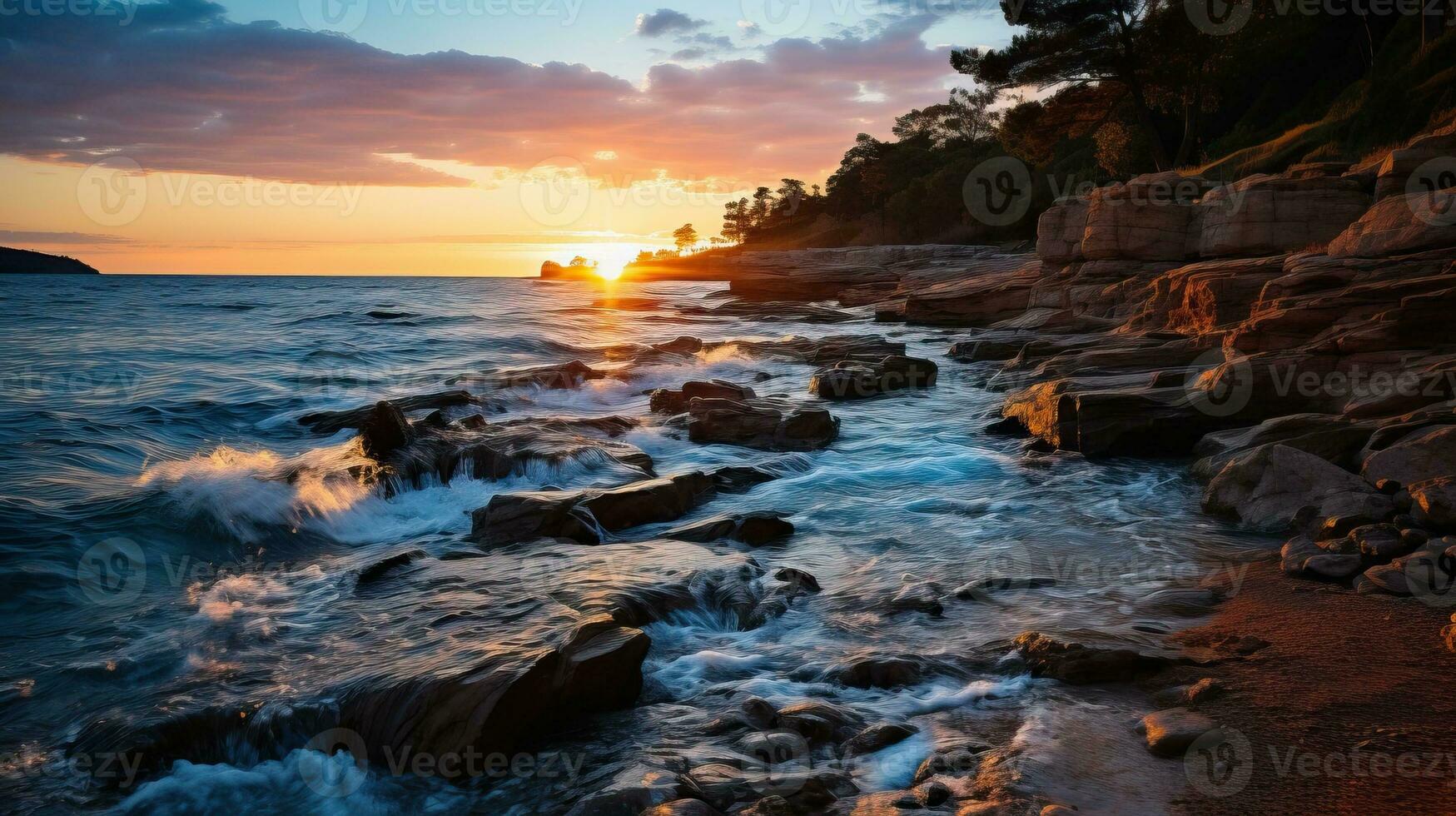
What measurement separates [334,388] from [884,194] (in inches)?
3301

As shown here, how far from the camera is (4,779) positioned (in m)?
4.49

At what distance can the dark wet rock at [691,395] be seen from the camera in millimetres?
15312

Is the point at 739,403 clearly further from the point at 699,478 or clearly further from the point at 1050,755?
the point at 1050,755

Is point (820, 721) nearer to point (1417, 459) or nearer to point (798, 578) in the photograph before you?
point (798, 578)

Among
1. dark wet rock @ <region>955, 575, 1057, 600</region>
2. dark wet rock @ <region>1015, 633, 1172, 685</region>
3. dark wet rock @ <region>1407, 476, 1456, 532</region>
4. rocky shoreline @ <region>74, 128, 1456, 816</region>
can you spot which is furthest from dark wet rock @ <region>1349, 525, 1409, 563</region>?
dark wet rock @ <region>1015, 633, 1172, 685</region>

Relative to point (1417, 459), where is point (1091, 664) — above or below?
below

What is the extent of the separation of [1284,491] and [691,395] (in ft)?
32.7

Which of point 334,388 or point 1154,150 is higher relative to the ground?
point 1154,150

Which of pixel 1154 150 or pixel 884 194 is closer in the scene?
pixel 1154 150

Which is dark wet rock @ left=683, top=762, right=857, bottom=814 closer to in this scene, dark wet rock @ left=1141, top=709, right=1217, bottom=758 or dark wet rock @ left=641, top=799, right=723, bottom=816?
dark wet rock @ left=641, top=799, right=723, bottom=816

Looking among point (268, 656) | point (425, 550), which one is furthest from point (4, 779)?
point (425, 550)

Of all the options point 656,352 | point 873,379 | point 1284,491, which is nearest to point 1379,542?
point 1284,491

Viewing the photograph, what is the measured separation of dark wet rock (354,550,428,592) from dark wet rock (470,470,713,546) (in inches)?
26.9

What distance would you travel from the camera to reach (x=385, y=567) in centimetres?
750
